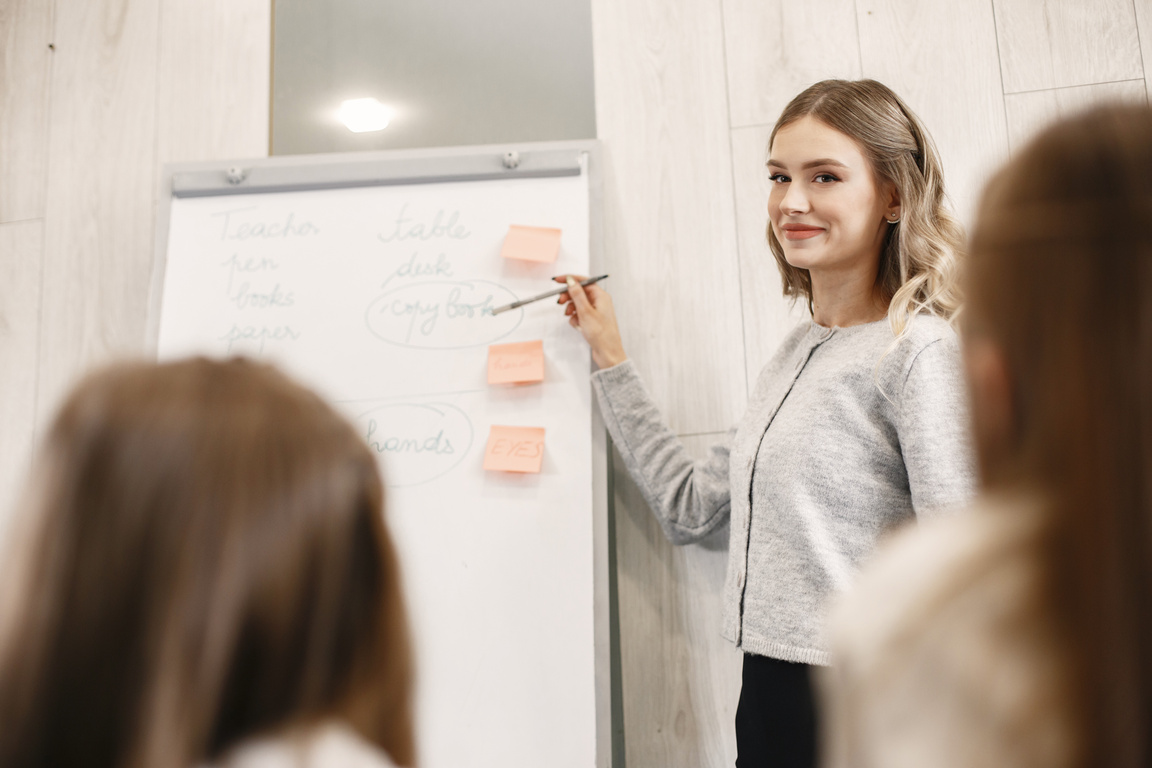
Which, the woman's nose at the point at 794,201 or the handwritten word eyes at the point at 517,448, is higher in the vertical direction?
the woman's nose at the point at 794,201

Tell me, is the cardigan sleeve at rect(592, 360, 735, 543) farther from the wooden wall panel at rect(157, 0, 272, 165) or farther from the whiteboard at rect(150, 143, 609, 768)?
the wooden wall panel at rect(157, 0, 272, 165)

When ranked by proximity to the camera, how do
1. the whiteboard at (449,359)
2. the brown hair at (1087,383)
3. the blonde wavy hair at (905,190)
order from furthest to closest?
the whiteboard at (449,359), the blonde wavy hair at (905,190), the brown hair at (1087,383)

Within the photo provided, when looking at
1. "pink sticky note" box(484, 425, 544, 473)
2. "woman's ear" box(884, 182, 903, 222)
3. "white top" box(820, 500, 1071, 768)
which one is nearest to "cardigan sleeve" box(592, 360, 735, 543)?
"pink sticky note" box(484, 425, 544, 473)

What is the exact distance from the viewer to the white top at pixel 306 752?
1.54ft

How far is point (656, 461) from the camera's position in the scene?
50.4 inches

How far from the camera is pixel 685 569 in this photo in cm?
136

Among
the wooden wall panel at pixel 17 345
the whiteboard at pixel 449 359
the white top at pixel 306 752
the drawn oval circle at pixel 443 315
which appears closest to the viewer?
the white top at pixel 306 752

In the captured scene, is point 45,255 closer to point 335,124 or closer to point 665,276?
point 335,124

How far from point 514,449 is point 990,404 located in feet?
2.93

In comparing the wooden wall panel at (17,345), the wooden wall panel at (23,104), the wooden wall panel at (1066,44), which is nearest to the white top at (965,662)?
the wooden wall panel at (1066,44)

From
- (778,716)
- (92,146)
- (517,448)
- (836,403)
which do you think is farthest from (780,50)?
(92,146)

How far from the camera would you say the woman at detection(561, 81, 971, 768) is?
38.8 inches

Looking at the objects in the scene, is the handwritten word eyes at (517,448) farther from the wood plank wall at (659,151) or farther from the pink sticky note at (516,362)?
the wood plank wall at (659,151)

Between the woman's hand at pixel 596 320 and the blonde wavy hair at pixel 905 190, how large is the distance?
1.36 feet
